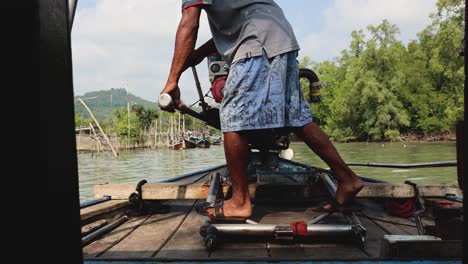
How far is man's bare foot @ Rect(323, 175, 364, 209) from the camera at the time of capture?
6.41 ft

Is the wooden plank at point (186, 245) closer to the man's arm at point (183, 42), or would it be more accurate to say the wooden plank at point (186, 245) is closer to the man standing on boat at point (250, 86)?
the man standing on boat at point (250, 86)

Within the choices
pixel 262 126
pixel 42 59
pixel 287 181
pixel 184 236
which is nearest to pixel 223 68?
pixel 287 181

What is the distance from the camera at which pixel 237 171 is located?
1923 millimetres

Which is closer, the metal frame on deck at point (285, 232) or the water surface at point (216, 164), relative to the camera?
the metal frame on deck at point (285, 232)

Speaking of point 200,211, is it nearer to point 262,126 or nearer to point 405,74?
point 262,126

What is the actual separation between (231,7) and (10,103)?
63.0 inches

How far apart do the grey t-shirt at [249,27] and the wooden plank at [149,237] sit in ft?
3.54

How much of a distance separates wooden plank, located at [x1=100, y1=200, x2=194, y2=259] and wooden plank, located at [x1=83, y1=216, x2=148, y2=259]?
4 centimetres

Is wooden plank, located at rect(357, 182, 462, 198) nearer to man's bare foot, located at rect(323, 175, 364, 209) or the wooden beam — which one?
the wooden beam

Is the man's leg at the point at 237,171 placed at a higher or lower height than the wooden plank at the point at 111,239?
higher

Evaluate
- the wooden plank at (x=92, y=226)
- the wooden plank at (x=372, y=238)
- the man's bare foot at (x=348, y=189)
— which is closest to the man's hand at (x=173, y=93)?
the wooden plank at (x=92, y=226)

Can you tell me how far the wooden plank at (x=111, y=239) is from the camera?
174 centimetres

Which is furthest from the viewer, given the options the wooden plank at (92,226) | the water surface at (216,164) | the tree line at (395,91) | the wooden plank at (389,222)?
the tree line at (395,91)

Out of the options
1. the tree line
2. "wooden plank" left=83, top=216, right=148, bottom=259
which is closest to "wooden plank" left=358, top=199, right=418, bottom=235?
"wooden plank" left=83, top=216, right=148, bottom=259
